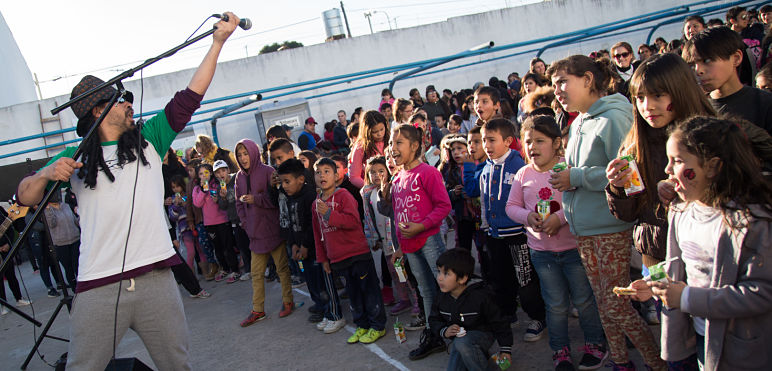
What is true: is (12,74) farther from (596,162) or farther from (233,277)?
(596,162)

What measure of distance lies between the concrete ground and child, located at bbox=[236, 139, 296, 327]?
219 millimetres

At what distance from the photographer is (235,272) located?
306 inches

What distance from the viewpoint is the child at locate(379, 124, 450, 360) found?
12.9ft

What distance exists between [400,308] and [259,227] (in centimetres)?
172

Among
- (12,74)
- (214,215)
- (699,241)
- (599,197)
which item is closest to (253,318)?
(214,215)

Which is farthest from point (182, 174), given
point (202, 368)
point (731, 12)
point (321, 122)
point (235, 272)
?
point (321, 122)

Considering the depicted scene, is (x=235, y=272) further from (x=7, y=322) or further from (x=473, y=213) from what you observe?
(x=473, y=213)

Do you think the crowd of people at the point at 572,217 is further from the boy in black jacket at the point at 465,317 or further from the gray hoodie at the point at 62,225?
the gray hoodie at the point at 62,225

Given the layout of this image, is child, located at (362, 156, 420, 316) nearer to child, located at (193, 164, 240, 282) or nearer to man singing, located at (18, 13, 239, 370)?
man singing, located at (18, 13, 239, 370)

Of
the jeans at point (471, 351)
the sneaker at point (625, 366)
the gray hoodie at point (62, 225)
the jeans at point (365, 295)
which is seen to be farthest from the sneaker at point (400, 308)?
the gray hoodie at point (62, 225)

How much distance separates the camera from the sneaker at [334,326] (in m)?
4.95

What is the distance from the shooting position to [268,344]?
16.4ft

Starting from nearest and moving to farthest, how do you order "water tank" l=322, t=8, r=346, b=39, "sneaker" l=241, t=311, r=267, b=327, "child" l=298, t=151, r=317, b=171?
"sneaker" l=241, t=311, r=267, b=327, "child" l=298, t=151, r=317, b=171, "water tank" l=322, t=8, r=346, b=39

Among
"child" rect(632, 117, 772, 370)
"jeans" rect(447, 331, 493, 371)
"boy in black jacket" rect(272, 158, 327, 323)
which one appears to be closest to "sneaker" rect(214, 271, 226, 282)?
"boy in black jacket" rect(272, 158, 327, 323)
